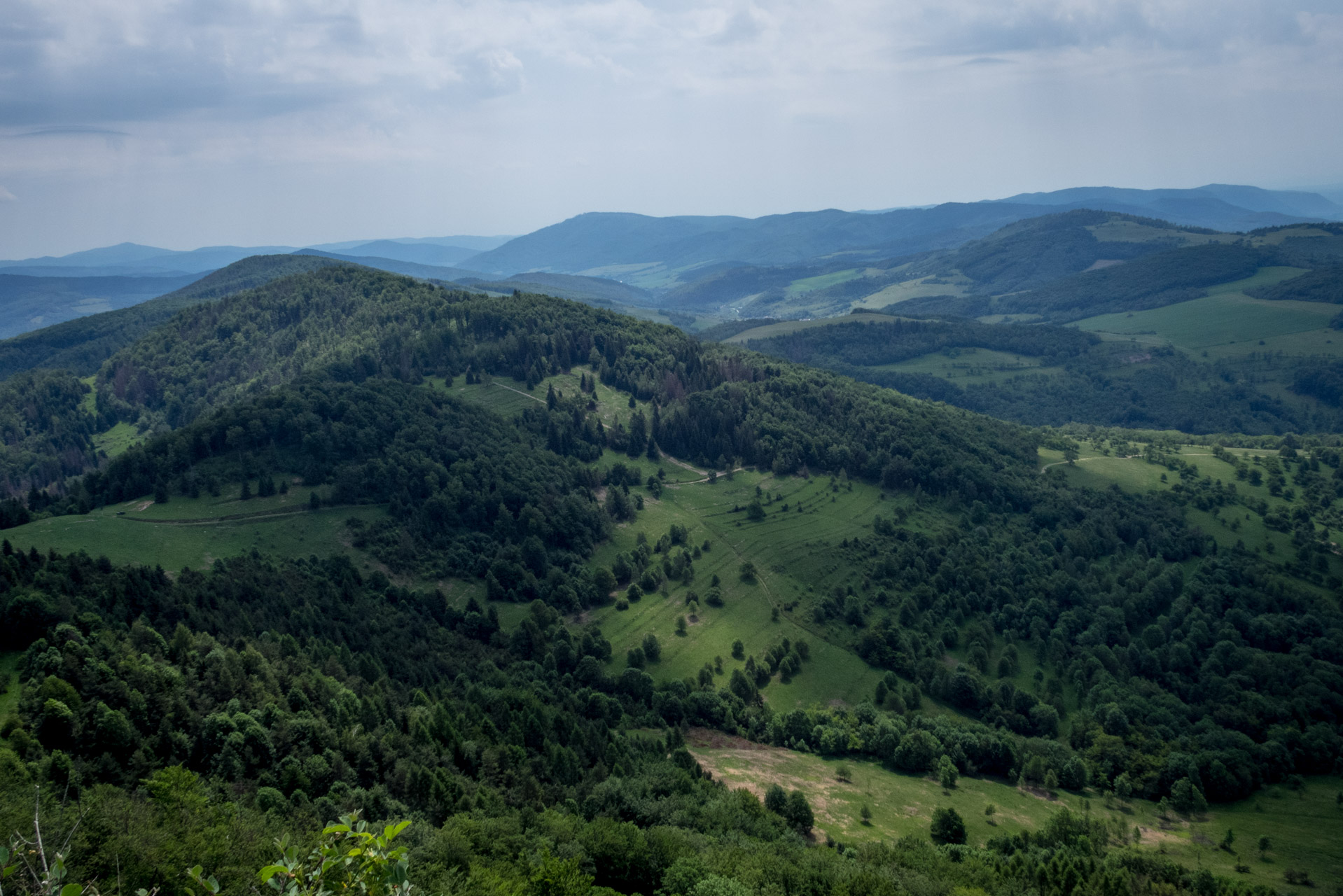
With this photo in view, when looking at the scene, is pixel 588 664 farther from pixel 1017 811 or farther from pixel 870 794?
pixel 1017 811

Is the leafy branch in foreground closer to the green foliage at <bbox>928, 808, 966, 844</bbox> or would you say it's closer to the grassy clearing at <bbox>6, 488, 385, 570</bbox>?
the green foliage at <bbox>928, 808, 966, 844</bbox>

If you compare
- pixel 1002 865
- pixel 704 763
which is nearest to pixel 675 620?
pixel 704 763

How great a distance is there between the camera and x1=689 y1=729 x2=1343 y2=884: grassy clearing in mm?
87062

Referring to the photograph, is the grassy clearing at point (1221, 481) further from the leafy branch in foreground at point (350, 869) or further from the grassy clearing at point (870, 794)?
the leafy branch in foreground at point (350, 869)

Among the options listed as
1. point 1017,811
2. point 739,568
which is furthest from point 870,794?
point 739,568

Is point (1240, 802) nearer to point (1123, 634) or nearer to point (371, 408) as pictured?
point (1123, 634)

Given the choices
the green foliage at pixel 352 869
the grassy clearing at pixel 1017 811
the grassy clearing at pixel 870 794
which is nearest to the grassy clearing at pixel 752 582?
the grassy clearing at pixel 870 794

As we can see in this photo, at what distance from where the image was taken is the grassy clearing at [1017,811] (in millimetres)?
87062

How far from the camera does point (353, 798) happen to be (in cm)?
5991

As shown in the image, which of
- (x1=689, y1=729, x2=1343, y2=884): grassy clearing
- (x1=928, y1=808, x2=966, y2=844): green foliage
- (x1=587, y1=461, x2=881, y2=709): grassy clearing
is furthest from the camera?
(x1=587, y1=461, x2=881, y2=709): grassy clearing

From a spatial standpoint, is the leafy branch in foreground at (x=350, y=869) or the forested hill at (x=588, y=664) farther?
the forested hill at (x=588, y=664)

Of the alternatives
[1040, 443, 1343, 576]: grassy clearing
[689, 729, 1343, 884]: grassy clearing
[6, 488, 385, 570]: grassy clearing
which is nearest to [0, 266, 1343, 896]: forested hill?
[689, 729, 1343, 884]: grassy clearing

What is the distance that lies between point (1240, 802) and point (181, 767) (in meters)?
127

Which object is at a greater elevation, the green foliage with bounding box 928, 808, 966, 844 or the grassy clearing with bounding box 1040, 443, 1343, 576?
the grassy clearing with bounding box 1040, 443, 1343, 576
